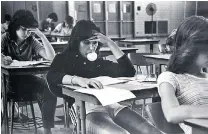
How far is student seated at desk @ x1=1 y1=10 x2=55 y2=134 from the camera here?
7.10 ft

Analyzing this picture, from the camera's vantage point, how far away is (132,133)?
1.25m

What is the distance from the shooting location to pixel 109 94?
1121mm

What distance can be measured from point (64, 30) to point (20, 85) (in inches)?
115

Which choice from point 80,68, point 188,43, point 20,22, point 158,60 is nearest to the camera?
point 188,43

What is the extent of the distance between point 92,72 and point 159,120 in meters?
0.61

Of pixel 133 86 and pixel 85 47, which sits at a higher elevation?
pixel 85 47

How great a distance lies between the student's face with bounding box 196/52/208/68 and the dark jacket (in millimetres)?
614

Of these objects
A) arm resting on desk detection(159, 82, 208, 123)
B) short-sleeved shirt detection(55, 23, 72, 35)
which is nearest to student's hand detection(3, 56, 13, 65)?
arm resting on desk detection(159, 82, 208, 123)

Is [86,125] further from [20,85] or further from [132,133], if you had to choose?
[20,85]

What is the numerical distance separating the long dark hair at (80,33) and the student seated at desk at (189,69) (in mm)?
596

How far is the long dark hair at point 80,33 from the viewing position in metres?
1.58

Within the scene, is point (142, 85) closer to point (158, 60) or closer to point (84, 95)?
point (84, 95)

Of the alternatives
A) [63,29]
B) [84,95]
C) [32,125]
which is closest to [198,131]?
[84,95]

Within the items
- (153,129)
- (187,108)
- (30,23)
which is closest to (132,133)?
(153,129)
